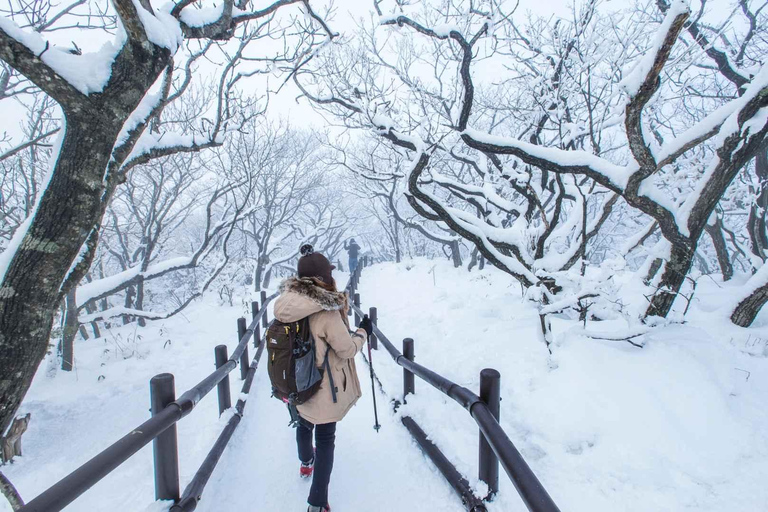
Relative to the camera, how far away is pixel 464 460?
3248 mm

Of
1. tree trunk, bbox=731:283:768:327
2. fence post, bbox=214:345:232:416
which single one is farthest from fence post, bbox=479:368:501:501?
tree trunk, bbox=731:283:768:327

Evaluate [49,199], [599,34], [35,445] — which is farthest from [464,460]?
[599,34]

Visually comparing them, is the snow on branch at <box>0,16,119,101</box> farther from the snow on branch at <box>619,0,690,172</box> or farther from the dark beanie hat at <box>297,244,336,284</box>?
the snow on branch at <box>619,0,690,172</box>

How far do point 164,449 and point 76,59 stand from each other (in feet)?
9.34

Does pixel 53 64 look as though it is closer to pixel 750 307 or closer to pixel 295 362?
pixel 295 362

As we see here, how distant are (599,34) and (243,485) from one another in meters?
8.27

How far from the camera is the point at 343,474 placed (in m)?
3.28

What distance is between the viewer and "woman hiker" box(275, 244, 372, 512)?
2.56 meters

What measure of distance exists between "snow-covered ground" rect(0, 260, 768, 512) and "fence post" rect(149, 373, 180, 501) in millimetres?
446

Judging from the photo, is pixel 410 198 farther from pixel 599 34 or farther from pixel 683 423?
pixel 683 423

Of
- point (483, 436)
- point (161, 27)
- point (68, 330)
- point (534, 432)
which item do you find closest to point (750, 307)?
point (534, 432)

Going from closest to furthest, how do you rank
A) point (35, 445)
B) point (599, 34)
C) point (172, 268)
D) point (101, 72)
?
point (101, 72), point (35, 445), point (599, 34), point (172, 268)

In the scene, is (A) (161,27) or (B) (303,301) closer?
(B) (303,301)

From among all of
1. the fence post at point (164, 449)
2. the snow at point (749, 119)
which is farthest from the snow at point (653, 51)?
the fence post at point (164, 449)
